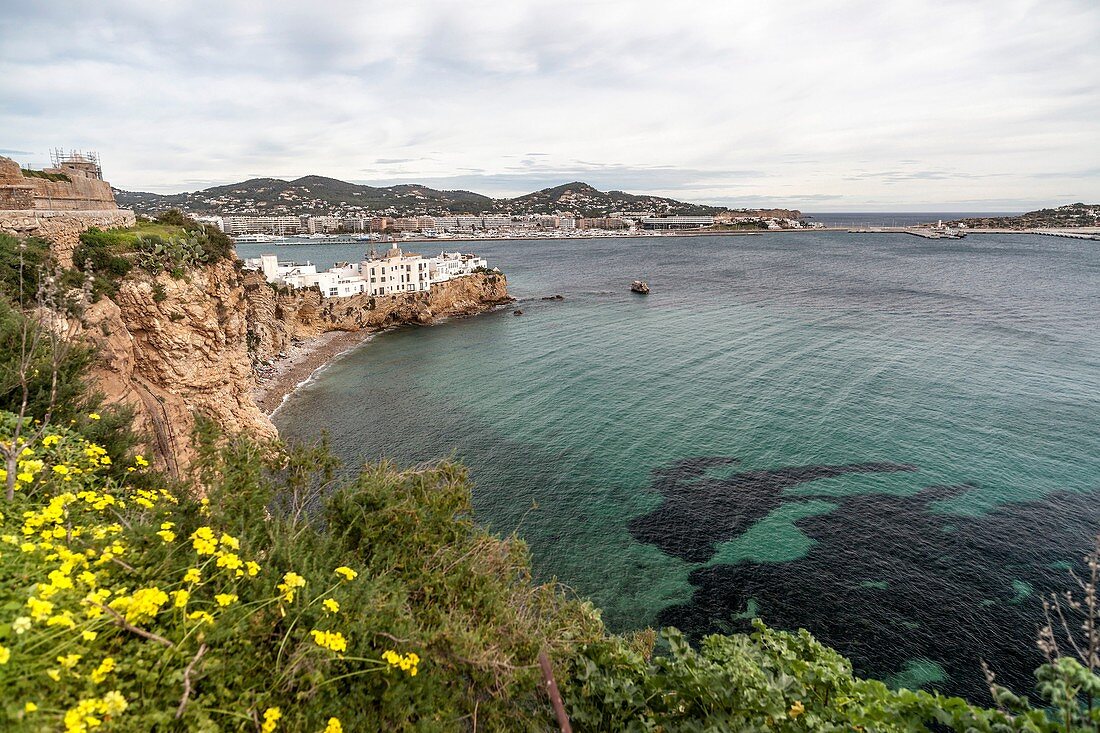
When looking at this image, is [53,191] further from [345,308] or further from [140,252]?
[345,308]

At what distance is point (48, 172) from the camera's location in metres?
21.9

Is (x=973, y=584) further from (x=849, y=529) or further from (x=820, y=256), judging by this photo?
(x=820, y=256)

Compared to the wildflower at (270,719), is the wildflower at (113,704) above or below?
above

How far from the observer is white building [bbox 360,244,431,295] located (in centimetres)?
6131

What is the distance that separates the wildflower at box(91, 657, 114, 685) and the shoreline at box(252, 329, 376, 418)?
30942mm

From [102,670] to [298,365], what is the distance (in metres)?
43.0

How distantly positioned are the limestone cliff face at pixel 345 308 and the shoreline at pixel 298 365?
4.25ft

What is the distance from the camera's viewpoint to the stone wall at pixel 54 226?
1755 cm

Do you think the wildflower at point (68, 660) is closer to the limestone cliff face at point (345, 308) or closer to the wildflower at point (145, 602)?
the wildflower at point (145, 602)

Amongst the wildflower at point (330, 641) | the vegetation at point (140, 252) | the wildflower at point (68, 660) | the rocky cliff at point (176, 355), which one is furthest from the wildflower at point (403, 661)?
the vegetation at point (140, 252)

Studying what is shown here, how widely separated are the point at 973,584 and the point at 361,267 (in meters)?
62.0

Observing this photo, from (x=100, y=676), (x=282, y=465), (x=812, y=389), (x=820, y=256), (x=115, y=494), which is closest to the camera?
(x=100, y=676)

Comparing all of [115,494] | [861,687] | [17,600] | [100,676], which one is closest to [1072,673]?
[861,687]

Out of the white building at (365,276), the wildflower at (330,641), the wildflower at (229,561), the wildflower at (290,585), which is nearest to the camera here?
the wildflower at (330,641)
